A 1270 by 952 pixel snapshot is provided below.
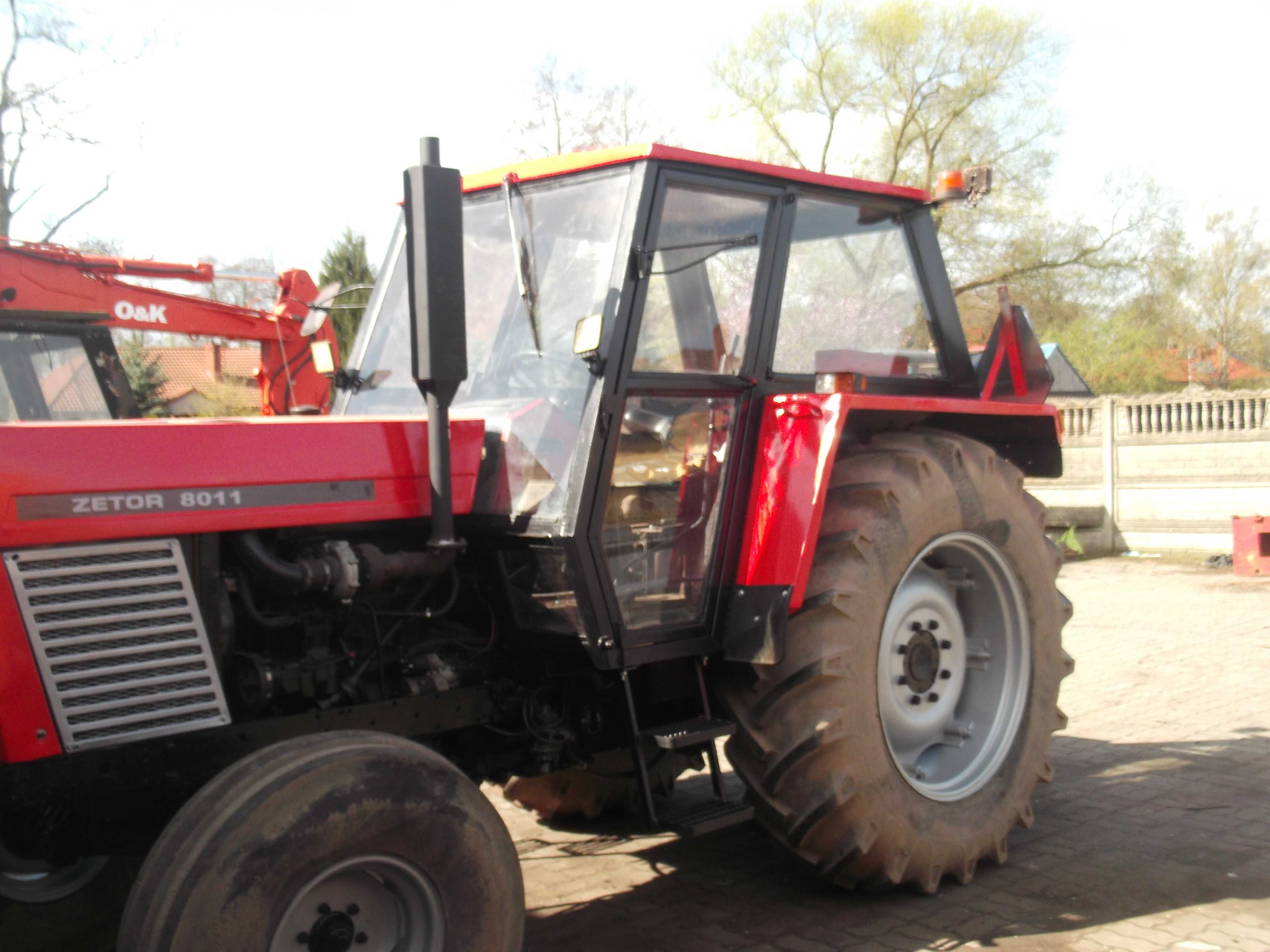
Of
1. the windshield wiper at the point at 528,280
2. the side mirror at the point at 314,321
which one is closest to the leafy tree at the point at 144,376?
the side mirror at the point at 314,321

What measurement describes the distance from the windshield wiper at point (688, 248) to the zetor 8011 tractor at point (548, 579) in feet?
0.05

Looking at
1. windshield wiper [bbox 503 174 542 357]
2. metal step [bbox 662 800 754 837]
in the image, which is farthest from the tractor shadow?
windshield wiper [bbox 503 174 542 357]

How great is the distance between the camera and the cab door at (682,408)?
338 cm

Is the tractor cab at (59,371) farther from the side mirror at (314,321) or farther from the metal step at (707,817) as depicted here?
the metal step at (707,817)

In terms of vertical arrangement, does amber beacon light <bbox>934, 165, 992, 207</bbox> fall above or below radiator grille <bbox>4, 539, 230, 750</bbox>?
above

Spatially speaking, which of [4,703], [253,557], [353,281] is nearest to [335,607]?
[253,557]

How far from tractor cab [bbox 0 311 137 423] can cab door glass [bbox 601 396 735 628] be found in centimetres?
407

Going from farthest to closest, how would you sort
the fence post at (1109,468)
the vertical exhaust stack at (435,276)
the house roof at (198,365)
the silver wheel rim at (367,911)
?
the house roof at (198,365), the fence post at (1109,468), the vertical exhaust stack at (435,276), the silver wheel rim at (367,911)

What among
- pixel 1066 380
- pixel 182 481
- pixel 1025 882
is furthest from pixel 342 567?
pixel 1066 380

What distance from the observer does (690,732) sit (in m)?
3.47

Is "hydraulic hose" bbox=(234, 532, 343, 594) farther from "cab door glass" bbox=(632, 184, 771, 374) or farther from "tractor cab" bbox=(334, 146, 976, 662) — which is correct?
"cab door glass" bbox=(632, 184, 771, 374)

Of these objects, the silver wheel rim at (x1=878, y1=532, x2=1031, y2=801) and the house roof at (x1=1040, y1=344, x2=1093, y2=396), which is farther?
the house roof at (x1=1040, y1=344, x2=1093, y2=396)

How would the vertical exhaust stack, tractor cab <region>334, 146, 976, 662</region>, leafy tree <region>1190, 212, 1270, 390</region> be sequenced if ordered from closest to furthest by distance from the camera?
the vertical exhaust stack
tractor cab <region>334, 146, 976, 662</region>
leafy tree <region>1190, 212, 1270, 390</region>

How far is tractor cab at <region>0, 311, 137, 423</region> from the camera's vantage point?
6.10 m
